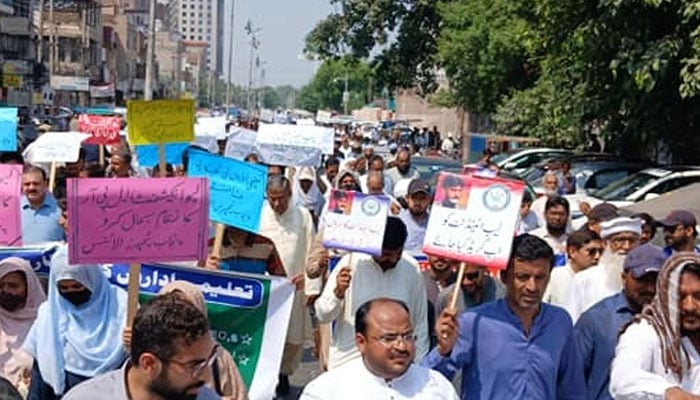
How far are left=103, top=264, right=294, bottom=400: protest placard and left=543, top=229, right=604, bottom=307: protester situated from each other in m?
1.53

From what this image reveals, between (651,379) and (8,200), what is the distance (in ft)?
13.7

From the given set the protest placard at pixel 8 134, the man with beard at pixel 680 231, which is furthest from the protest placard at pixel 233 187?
the protest placard at pixel 8 134

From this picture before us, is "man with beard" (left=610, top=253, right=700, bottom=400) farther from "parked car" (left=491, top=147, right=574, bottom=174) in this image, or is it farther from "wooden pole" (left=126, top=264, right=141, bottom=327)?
"parked car" (left=491, top=147, right=574, bottom=174)

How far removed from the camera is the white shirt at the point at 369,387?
3.73 meters

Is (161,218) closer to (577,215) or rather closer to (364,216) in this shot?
(364,216)

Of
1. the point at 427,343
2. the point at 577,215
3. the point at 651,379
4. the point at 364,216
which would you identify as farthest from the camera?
the point at 577,215

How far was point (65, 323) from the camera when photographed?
5.11m

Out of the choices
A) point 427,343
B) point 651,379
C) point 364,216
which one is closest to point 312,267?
point 364,216

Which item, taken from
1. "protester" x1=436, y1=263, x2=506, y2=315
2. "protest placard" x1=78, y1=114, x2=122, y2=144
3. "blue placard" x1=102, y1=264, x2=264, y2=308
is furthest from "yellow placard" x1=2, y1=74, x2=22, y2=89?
"protester" x1=436, y1=263, x2=506, y2=315

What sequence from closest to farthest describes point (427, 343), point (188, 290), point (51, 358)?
point (188, 290) → point (51, 358) → point (427, 343)

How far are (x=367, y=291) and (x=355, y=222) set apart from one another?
0.53m

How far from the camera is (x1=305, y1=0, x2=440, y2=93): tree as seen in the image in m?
Answer: 39.3

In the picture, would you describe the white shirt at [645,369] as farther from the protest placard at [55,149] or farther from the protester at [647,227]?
the protest placard at [55,149]

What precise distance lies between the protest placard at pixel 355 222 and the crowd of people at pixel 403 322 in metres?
0.07
